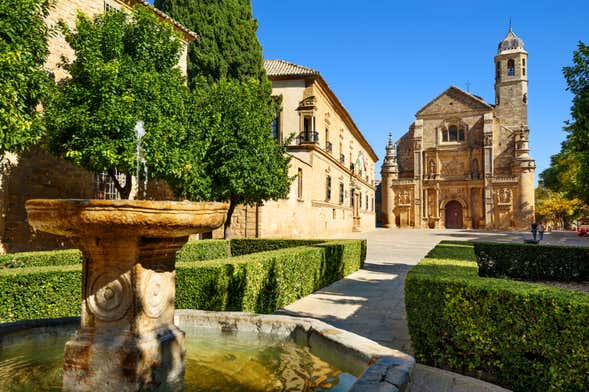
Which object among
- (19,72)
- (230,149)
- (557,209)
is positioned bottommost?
(557,209)

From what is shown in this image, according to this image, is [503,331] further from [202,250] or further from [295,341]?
[202,250]

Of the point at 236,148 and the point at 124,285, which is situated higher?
the point at 236,148

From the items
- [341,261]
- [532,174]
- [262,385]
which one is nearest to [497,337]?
[262,385]

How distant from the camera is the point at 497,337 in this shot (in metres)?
4.07

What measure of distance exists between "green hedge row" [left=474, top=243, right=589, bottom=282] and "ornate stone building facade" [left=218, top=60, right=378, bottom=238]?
901 cm

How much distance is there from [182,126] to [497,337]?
1093 cm

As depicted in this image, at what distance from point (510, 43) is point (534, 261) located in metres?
47.8

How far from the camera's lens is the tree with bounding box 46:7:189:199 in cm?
1102

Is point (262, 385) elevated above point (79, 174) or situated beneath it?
situated beneath

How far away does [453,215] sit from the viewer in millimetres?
46031

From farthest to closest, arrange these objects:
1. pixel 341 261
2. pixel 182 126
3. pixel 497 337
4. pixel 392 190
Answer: pixel 392 190 < pixel 182 126 < pixel 341 261 < pixel 497 337

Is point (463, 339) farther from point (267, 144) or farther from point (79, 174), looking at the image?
point (79, 174)

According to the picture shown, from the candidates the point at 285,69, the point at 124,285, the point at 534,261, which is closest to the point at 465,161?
the point at 285,69

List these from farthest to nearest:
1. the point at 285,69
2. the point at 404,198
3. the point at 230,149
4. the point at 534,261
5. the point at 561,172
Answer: the point at 404,198, the point at 561,172, the point at 285,69, the point at 230,149, the point at 534,261
